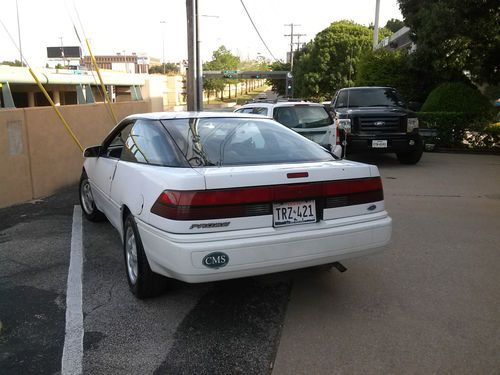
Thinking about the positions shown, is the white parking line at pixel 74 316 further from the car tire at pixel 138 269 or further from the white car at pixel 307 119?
the white car at pixel 307 119

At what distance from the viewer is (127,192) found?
13.1 feet

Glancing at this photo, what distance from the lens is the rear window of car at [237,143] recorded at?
3.83 m

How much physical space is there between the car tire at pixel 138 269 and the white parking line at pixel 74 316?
1.47ft

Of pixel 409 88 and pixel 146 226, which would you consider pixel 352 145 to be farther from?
pixel 409 88

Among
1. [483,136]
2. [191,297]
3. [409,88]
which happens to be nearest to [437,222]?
[191,297]

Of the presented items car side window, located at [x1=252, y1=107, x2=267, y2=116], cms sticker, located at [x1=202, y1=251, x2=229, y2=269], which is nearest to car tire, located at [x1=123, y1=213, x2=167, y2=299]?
cms sticker, located at [x1=202, y1=251, x2=229, y2=269]

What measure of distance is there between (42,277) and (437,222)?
15.3 ft

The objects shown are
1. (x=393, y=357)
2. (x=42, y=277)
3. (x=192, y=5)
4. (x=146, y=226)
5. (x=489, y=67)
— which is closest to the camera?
(x=393, y=357)

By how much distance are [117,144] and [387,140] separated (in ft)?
22.8

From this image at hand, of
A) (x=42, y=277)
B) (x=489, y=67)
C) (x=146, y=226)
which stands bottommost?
(x=42, y=277)

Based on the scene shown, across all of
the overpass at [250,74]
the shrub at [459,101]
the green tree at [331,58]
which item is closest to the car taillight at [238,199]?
the shrub at [459,101]

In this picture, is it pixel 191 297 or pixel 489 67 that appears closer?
pixel 191 297

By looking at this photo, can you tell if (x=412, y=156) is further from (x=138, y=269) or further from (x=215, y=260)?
(x=215, y=260)

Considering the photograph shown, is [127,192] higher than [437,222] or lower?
higher
